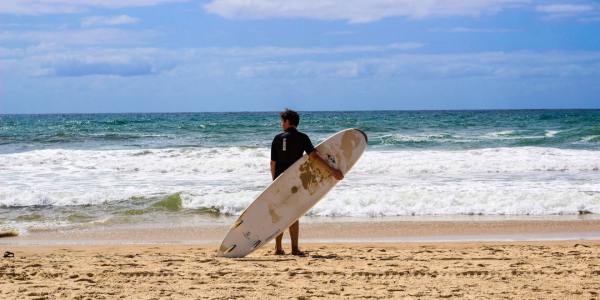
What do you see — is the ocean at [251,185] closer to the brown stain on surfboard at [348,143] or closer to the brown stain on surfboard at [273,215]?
the brown stain on surfboard at [348,143]

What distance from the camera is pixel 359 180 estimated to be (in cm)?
1281

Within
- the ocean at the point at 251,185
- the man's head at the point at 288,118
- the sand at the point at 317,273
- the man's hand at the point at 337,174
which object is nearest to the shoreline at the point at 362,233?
the ocean at the point at 251,185

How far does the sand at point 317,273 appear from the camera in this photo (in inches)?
→ 190

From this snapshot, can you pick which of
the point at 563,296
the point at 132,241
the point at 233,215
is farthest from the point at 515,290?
the point at 233,215

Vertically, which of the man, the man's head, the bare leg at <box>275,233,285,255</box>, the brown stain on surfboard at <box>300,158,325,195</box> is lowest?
the bare leg at <box>275,233,285,255</box>

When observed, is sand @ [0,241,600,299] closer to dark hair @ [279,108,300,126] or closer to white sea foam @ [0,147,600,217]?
dark hair @ [279,108,300,126]

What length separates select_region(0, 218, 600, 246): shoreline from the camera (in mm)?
7828

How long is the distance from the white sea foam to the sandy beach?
1946 mm

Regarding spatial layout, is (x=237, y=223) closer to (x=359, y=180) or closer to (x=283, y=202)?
(x=283, y=202)

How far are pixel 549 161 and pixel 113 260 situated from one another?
39.3ft

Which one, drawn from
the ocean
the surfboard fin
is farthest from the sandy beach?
the ocean

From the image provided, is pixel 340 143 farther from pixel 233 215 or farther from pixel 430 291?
pixel 233 215

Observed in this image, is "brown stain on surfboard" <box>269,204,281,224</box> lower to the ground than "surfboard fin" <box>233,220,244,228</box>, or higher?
higher

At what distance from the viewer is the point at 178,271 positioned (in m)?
5.60
